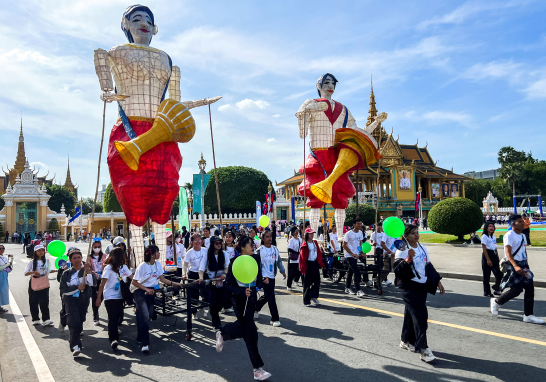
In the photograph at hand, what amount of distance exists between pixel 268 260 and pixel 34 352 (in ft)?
12.0

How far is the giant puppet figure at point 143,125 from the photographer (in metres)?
8.05

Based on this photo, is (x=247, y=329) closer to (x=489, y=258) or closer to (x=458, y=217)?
(x=489, y=258)

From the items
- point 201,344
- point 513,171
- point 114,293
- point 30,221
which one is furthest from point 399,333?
point 513,171

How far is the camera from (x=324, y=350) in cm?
521

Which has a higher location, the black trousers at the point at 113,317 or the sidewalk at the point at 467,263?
the black trousers at the point at 113,317

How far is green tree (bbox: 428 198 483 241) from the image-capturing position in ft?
59.8

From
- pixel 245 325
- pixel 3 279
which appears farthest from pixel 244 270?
pixel 3 279

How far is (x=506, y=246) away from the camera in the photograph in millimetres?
6238

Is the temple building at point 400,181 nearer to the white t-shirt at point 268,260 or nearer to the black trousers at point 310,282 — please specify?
the black trousers at point 310,282

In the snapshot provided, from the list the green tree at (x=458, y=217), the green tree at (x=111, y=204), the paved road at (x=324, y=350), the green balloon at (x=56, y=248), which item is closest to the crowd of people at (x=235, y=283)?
the green balloon at (x=56, y=248)

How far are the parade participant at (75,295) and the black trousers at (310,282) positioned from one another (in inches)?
151

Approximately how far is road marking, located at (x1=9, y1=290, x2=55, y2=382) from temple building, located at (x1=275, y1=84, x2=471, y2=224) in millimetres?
33201

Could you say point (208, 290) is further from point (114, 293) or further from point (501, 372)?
point (501, 372)

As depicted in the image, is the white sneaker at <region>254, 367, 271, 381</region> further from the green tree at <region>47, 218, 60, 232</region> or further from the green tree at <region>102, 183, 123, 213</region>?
the green tree at <region>102, 183, 123, 213</region>
